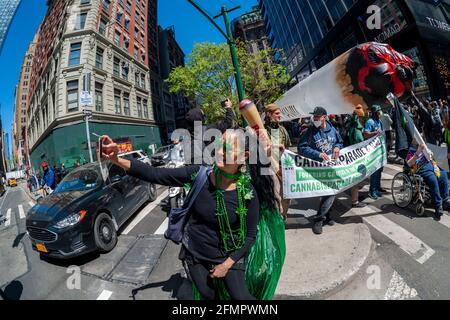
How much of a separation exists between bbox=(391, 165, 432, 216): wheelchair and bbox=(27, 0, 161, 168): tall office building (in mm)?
18291

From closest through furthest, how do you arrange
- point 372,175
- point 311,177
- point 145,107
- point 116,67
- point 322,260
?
point 322,260
point 311,177
point 372,175
point 116,67
point 145,107

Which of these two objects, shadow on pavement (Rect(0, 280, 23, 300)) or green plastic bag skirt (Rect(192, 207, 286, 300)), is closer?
green plastic bag skirt (Rect(192, 207, 286, 300))

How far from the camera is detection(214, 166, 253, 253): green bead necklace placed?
1.73 meters

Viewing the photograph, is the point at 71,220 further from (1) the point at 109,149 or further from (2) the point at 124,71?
(2) the point at 124,71

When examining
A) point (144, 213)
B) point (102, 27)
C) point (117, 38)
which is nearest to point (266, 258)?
point (144, 213)

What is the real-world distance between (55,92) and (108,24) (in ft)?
36.5

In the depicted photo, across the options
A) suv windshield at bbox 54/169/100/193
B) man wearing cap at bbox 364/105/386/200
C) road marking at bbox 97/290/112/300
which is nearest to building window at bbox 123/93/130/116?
suv windshield at bbox 54/169/100/193

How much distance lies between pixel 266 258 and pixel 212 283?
544 millimetres

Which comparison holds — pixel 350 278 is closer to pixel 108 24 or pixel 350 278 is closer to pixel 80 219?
pixel 80 219

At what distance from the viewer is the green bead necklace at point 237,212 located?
1.73 meters

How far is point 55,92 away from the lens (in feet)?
71.4

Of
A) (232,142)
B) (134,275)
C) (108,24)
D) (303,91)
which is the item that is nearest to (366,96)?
(303,91)

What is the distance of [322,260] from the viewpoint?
296 centimetres

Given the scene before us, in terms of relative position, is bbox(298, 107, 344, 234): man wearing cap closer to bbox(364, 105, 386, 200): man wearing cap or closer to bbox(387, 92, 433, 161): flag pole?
bbox(387, 92, 433, 161): flag pole
